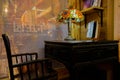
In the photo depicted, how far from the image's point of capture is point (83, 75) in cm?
197

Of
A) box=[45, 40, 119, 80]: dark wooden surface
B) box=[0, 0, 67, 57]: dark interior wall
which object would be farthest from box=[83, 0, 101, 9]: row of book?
box=[45, 40, 119, 80]: dark wooden surface

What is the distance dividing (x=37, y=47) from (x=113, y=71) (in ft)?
3.60

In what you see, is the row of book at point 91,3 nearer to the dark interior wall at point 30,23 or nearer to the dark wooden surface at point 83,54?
the dark interior wall at point 30,23

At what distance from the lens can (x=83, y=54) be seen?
1.31 metres

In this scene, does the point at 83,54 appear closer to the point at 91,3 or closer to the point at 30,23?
the point at 30,23

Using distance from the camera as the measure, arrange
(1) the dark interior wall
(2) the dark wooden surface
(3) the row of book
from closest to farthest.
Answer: (2) the dark wooden surface
(1) the dark interior wall
(3) the row of book

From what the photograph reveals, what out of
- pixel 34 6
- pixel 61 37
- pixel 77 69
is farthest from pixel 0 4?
pixel 77 69

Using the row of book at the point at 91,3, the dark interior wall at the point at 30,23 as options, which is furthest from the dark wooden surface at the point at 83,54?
the row of book at the point at 91,3

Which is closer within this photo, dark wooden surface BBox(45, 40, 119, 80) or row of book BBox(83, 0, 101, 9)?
dark wooden surface BBox(45, 40, 119, 80)

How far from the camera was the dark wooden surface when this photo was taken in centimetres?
127

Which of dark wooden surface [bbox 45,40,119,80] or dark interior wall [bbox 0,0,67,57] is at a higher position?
dark interior wall [bbox 0,0,67,57]

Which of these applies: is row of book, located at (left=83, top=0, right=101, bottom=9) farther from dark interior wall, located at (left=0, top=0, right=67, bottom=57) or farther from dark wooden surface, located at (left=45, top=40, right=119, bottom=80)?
dark wooden surface, located at (left=45, top=40, right=119, bottom=80)

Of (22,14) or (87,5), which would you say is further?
(87,5)

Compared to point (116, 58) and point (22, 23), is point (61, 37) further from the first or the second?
point (116, 58)
